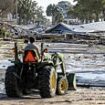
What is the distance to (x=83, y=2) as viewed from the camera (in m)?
131

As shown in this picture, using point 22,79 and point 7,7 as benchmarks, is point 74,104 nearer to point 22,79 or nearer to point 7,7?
point 22,79

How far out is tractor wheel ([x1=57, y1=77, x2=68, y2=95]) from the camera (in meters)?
13.7

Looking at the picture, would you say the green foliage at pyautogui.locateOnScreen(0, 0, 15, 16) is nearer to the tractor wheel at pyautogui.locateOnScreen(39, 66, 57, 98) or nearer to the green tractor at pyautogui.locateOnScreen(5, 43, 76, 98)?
the green tractor at pyautogui.locateOnScreen(5, 43, 76, 98)

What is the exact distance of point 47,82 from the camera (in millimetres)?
12672

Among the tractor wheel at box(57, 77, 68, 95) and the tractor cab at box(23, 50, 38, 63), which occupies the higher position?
the tractor cab at box(23, 50, 38, 63)

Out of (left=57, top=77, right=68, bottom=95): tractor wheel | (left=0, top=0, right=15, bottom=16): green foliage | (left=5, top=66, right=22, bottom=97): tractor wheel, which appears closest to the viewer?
(left=5, top=66, right=22, bottom=97): tractor wheel

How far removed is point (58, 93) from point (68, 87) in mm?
1261

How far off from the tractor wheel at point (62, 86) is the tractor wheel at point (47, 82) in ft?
2.07

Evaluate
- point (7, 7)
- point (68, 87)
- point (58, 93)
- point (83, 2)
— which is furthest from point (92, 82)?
point (83, 2)

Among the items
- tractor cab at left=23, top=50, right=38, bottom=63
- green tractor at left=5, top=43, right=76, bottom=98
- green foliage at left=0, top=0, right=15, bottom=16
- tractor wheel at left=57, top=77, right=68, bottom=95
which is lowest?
tractor wheel at left=57, top=77, right=68, bottom=95

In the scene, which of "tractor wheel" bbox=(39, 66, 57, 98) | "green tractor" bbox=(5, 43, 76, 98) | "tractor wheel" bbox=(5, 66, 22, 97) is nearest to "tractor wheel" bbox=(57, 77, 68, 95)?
"green tractor" bbox=(5, 43, 76, 98)

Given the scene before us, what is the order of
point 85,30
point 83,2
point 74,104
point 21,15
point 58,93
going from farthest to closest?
1. point 21,15
2. point 83,2
3. point 85,30
4. point 58,93
5. point 74,104

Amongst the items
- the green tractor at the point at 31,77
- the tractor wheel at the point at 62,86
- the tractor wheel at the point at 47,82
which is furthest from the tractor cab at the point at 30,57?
the tractor wheel at the point at 62,86

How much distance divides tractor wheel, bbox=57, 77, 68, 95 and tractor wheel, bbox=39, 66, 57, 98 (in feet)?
2.07
